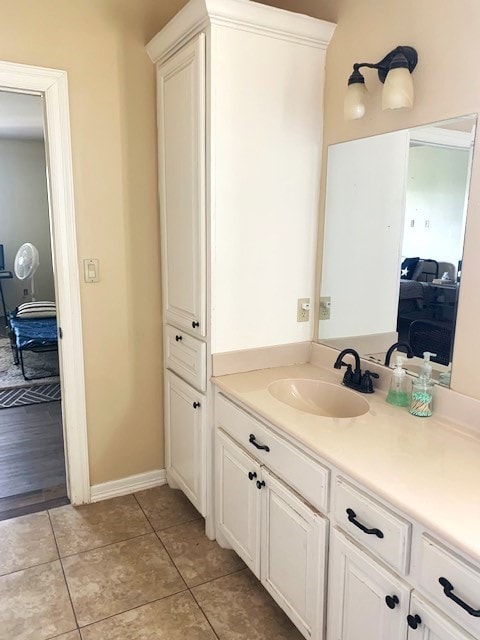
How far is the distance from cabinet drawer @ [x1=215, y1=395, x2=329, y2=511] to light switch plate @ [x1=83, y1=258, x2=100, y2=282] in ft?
2.96

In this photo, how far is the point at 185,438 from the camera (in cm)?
246

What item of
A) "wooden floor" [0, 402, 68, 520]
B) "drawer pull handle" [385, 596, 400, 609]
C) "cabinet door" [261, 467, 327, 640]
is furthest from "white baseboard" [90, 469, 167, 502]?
"drawer pull handle" [385, 596, 400, 609]

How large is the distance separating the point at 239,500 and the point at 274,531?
0.88ft

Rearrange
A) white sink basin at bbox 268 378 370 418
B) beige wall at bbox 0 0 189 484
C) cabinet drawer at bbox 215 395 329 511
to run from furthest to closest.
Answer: beige wall at bbox 0 0 189 484, white sink basin at bbox 268 378 370 418, cabinet drawer at bbox 215 395 329 511

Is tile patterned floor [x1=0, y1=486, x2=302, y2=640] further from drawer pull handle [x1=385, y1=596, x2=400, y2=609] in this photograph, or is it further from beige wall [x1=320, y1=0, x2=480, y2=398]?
beige wall [x1=320, y1=0, x2=480, y2=398]

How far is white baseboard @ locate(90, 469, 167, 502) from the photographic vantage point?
266 centimetres

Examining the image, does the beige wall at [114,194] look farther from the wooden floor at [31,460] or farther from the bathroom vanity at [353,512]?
the bathroom vanity at [353,512]

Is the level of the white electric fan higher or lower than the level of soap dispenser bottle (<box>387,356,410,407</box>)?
higher

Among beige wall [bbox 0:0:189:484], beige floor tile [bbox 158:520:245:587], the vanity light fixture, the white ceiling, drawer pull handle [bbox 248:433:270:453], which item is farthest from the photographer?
the white ceiling

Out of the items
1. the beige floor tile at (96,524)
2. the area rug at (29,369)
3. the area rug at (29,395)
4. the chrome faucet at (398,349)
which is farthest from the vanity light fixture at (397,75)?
the area rug at (29,369)

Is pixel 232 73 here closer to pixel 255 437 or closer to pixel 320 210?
pixel 320 210

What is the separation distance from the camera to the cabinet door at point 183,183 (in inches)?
80.0

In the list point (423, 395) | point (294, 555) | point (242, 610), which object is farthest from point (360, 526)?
point (242, 610)

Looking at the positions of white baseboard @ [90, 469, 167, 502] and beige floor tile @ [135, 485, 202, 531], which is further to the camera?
white baseboard @ [90, 469, 167, 502]
